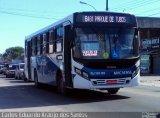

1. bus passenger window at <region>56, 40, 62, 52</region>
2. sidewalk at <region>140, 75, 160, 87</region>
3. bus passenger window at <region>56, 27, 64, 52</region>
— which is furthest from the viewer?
sidewalk at <region>140, 75, 160, 87</region>

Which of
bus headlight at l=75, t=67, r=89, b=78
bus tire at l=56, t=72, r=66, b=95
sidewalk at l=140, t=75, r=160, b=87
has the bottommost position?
sidewalk at l=140, t=75, r=160, b=87

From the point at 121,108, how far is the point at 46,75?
339 inches

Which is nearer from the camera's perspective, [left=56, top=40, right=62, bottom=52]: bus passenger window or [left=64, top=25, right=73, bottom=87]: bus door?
[left=64, top=25, right=73, bottom=87]: bus door

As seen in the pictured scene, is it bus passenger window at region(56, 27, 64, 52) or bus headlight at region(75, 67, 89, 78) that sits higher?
bus passenger window at region(56, 27, 64, 52)

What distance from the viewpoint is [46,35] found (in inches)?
853

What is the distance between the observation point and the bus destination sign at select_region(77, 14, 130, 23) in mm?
16656

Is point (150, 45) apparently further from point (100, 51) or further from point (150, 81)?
point (100, 51)

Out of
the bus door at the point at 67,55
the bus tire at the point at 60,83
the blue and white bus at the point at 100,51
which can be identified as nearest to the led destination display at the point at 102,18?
the blue and white bus at the point at 100,51

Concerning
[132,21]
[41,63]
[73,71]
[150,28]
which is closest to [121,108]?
[73,71]

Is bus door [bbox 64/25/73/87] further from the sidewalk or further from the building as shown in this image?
the building

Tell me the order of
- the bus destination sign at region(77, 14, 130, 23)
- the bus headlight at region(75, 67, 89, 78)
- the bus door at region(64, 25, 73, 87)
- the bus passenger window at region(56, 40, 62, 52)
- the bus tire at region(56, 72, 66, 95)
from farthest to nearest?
the bus tire at region(56, 72, 66, 95) → the bus passenger window at region(56, 40, 62, 52) → the bus door at region(64, 25, 73, 87) → the bus destination sign at region(77, 14, 130, 23) → the bus headlight at region(75, 67, 89, 78)

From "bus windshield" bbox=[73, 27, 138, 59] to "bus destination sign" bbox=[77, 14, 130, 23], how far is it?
33cm

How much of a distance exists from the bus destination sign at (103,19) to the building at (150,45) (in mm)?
36007

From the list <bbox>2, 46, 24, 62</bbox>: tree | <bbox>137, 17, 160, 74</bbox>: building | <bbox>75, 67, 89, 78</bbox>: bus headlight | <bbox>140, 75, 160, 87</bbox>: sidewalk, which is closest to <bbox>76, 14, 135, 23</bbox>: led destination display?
<bbox>75, 67, 89, 78</bbox>: bus headlight
